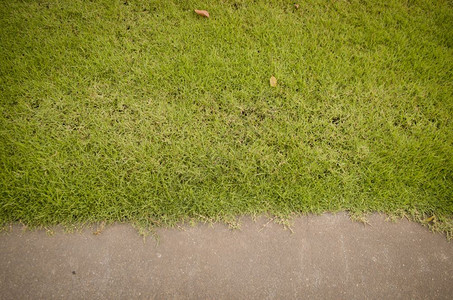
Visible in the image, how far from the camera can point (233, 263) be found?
1.81m

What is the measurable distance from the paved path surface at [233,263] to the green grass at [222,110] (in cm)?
15

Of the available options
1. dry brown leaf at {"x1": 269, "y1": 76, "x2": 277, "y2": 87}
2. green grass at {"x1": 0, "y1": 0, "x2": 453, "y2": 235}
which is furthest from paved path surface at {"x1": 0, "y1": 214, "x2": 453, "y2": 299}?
dry brown leaf at {"x1": 269, "y1": 76, "x2": 277, "y2": 87}

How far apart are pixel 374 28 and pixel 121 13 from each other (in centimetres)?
279

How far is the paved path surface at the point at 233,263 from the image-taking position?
1735mm

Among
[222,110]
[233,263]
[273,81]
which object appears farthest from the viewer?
[273,81]

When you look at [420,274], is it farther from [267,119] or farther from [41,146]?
[41,146]

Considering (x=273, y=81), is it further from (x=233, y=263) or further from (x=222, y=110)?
(x=233, y=263)

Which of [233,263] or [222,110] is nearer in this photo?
[233,263]

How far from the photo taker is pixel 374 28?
280cm

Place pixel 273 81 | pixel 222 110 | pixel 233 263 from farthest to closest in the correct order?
1. pixel 273 81
2. pixel 222 110
3. pixel 233 263

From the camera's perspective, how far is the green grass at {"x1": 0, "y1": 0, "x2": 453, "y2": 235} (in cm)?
201

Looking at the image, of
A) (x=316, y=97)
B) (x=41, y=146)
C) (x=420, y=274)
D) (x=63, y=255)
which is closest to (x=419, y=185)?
(x=420, y=274)

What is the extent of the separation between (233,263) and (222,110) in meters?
1.30

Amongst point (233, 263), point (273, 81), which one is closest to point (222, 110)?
point (273, 81)
